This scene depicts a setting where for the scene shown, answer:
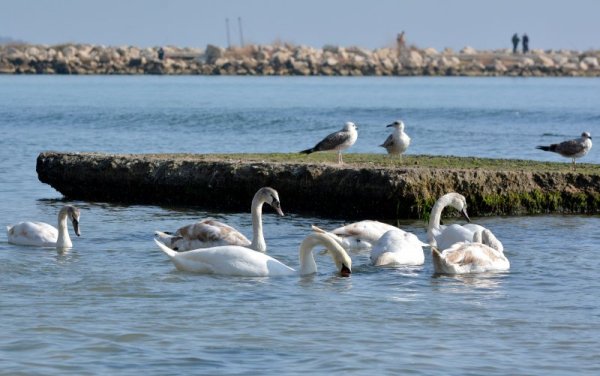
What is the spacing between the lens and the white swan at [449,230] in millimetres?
14656

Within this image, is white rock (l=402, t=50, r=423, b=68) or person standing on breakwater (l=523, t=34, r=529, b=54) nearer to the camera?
white rock (l=402, t=50, r=423, b=68)

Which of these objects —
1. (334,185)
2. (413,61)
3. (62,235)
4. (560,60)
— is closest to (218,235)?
(62,235)

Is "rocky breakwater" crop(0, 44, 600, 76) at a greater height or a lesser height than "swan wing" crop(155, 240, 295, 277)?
lesser

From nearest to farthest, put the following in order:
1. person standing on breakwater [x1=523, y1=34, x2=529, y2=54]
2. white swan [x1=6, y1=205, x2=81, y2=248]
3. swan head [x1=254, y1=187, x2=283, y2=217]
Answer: swan head [x1=254, y1=187, x2=283, y2=217] < white swan [x1=6, y1=205, x2=81, y2=248] < person standing on breakwater [x1=523, y1=34, x2=529, y2=54]

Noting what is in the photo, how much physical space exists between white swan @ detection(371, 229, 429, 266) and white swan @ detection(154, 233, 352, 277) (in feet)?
2.13

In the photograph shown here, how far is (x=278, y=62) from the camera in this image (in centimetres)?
11462

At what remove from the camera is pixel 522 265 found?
14.2 metres

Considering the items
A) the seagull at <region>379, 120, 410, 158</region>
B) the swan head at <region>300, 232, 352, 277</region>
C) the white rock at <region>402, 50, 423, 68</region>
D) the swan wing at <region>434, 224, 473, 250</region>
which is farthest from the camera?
the white rock at <region>402, 50, 423, 68</region>

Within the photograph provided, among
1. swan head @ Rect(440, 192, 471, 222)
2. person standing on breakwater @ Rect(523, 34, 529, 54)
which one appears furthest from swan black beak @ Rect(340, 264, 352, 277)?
person standing on breakwater @ Rect(523, 34, 529, 54)

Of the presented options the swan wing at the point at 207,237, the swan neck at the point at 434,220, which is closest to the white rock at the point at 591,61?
the swan neck at the point at 434,220

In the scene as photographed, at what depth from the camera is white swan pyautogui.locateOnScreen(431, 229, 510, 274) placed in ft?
43.8

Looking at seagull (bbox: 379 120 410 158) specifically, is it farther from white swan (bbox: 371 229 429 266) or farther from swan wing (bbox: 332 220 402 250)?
white swan (bbox: 371 229 429 266)

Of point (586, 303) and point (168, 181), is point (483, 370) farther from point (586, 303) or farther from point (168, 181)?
point (168, 181)

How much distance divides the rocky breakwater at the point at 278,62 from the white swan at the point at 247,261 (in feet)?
313
